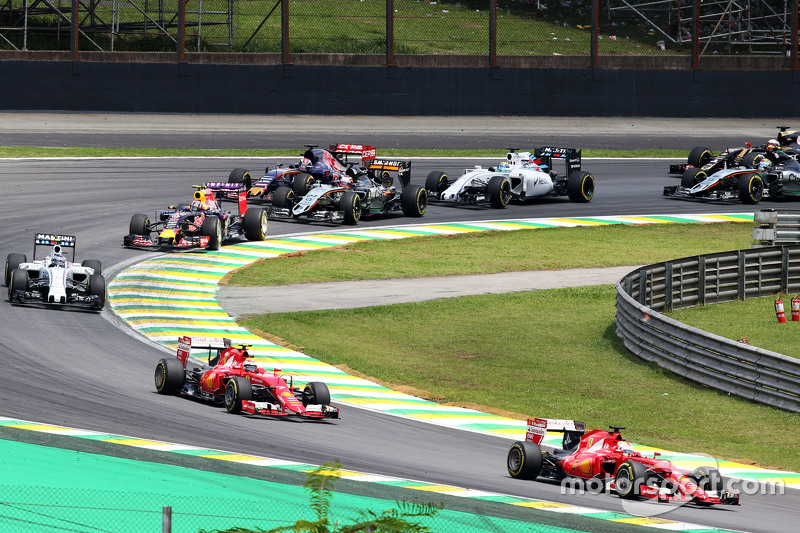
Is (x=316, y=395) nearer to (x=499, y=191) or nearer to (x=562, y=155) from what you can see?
(x=499, y=191)

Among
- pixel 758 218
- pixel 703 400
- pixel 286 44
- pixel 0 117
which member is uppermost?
pixel 286 44

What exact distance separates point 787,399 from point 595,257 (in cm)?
1493

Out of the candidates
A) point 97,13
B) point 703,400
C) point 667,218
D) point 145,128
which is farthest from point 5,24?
point 703,400

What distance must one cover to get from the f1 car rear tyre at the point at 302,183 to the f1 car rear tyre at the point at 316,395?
19.4m

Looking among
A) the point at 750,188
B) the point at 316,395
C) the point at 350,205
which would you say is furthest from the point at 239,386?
the point at 750,188

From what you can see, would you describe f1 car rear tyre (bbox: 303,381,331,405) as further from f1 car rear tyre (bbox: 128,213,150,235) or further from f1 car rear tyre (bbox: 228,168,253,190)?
f1 car rear tyre (bbox: 228,168,253,190)

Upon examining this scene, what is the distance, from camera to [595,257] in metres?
33.2

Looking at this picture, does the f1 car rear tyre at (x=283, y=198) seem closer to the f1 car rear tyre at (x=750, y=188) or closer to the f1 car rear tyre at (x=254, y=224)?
the f1 car rear tyre at (x=254, y=224)

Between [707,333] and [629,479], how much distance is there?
7.36 meters

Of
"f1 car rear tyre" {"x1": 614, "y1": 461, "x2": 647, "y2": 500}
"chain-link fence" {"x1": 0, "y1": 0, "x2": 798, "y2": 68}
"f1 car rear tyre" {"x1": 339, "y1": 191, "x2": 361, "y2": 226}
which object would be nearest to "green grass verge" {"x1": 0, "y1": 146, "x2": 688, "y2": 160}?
"chain-link fence" {"x1": 0, "y1": 0, "x2": 798, "y2": 68}

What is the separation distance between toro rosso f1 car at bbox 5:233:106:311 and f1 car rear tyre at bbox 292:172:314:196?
12.4 meters

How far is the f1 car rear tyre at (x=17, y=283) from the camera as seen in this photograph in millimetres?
23375

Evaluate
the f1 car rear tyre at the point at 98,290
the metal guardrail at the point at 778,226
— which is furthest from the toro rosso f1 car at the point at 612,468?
the metal guardrail at the point at 778,226

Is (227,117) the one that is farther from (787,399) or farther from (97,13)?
(787,399)
